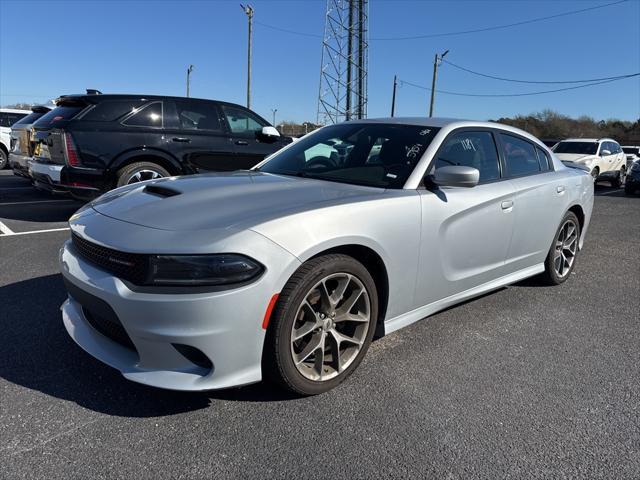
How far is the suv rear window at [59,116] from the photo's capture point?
21.8 ft

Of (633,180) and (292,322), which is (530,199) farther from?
(633,180)

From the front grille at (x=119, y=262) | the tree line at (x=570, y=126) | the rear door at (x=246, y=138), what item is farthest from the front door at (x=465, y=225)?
the tree line at (x=570, y=126)

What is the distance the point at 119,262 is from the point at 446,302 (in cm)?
208

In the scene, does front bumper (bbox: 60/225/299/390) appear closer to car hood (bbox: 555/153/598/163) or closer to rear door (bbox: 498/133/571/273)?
rear door (bbox: 498/133/571/273)

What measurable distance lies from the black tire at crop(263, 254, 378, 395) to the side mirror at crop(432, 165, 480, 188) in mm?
830

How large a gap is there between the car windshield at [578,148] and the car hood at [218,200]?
50.1ft

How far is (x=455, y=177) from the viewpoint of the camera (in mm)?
3002

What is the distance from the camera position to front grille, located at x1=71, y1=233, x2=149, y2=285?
2234 mm

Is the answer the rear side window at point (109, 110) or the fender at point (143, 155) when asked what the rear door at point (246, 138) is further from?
the rear side window at point (109, 110)

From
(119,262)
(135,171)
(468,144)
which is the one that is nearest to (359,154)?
(468,144)

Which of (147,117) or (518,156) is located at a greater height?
(147,117)

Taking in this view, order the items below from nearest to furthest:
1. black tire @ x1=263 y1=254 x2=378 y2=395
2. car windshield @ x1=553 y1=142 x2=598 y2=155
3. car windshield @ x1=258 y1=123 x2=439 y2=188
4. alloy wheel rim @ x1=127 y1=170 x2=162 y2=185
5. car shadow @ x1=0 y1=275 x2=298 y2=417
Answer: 1. black tire @ x1=263 y1=254 x2=378 y2=395
2. car shadow @ x1=0 y1=275 x2=298 y2=417
3. car windshield @ x1=258 y1=123 x2=439 y2=188
4. alloy wheel rim @ x1=127 y1=170 x2=162 y2=185
5. car windshield @ x1=553 y1=142 x2=598 y2=155

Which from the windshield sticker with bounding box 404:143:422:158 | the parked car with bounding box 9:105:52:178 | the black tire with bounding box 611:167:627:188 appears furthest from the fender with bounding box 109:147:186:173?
the black tire with bounding box 611:167:627:188

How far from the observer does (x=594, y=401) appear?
2.68 metres
